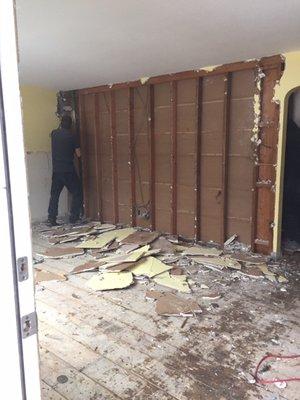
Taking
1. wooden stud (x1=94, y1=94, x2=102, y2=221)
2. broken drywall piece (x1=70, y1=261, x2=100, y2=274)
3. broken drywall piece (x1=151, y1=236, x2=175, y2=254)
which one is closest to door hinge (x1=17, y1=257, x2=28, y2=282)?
broken drywall piece (x1=70, y1=261, x2=100, y2=274)

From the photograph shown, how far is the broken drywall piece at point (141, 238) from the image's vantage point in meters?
4.39

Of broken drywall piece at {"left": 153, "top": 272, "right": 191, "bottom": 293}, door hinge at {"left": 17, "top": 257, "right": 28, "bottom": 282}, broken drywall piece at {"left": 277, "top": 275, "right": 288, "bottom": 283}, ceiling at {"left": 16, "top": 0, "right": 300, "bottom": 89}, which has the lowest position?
broken drywall piece at {"left": 277, "top": 275, "right": 288, "bottom": 283}

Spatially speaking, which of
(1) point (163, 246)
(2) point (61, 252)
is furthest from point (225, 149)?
(2) point (61, 252)

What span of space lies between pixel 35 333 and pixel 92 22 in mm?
2395

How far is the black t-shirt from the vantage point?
5.17m

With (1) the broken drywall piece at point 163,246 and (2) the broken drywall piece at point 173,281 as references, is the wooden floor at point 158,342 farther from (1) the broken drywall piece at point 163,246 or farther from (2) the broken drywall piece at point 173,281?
(1) the broken drywall piece at point 163,246

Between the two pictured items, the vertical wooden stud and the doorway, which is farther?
the vertical wooden stud

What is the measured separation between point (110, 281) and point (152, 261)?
62 cm

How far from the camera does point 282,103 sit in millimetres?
3553

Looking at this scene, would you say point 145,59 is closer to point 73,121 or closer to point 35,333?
point 73,121

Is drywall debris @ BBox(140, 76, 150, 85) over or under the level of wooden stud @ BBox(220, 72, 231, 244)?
over

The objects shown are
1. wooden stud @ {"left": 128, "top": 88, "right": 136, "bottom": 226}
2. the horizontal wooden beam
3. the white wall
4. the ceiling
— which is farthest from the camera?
the white wall

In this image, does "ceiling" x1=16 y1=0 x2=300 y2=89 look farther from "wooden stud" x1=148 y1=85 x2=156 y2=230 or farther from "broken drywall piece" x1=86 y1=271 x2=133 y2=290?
"broken drywall piece" x1=86 y1=271 x2=133 y2=290

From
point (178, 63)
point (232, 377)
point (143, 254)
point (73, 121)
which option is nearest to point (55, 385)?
point (232, 377)
